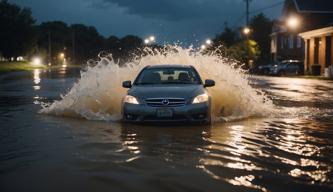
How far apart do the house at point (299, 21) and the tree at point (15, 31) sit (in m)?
36.6

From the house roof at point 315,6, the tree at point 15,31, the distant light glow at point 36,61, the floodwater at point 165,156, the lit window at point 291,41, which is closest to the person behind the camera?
the floodwater at point 165,156

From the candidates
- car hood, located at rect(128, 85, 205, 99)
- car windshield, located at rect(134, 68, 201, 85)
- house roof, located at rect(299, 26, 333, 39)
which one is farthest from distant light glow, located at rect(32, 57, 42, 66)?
car hood, located at rect(128, 85, 205, 99)

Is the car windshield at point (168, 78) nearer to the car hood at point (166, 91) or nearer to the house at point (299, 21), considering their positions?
the car hood at point (166, 91)

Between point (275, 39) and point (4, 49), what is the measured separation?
3889 centimetres

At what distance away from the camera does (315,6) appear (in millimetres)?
69250

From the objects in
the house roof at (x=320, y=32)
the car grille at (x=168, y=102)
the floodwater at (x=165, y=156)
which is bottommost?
the floodwater at (x=165, y=156)

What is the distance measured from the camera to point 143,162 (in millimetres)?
7996

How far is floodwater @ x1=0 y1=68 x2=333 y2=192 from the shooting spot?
6719mm

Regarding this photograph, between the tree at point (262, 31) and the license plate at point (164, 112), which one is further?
the tree at point (262, 31)

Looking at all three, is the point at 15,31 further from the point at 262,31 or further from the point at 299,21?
the point at 262,31

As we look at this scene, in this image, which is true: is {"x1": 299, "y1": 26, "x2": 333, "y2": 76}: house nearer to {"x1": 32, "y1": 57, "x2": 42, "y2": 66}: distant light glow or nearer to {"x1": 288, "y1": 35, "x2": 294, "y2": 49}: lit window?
{"x1": 288, "y1": 35, "x2": 294, "y2": 49}: lit window

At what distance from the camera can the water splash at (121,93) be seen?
47.1 ft

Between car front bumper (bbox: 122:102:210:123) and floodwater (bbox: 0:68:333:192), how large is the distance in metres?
0.21

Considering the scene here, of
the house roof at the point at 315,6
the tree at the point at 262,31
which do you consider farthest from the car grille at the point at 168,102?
the tree at the point at 262,31
